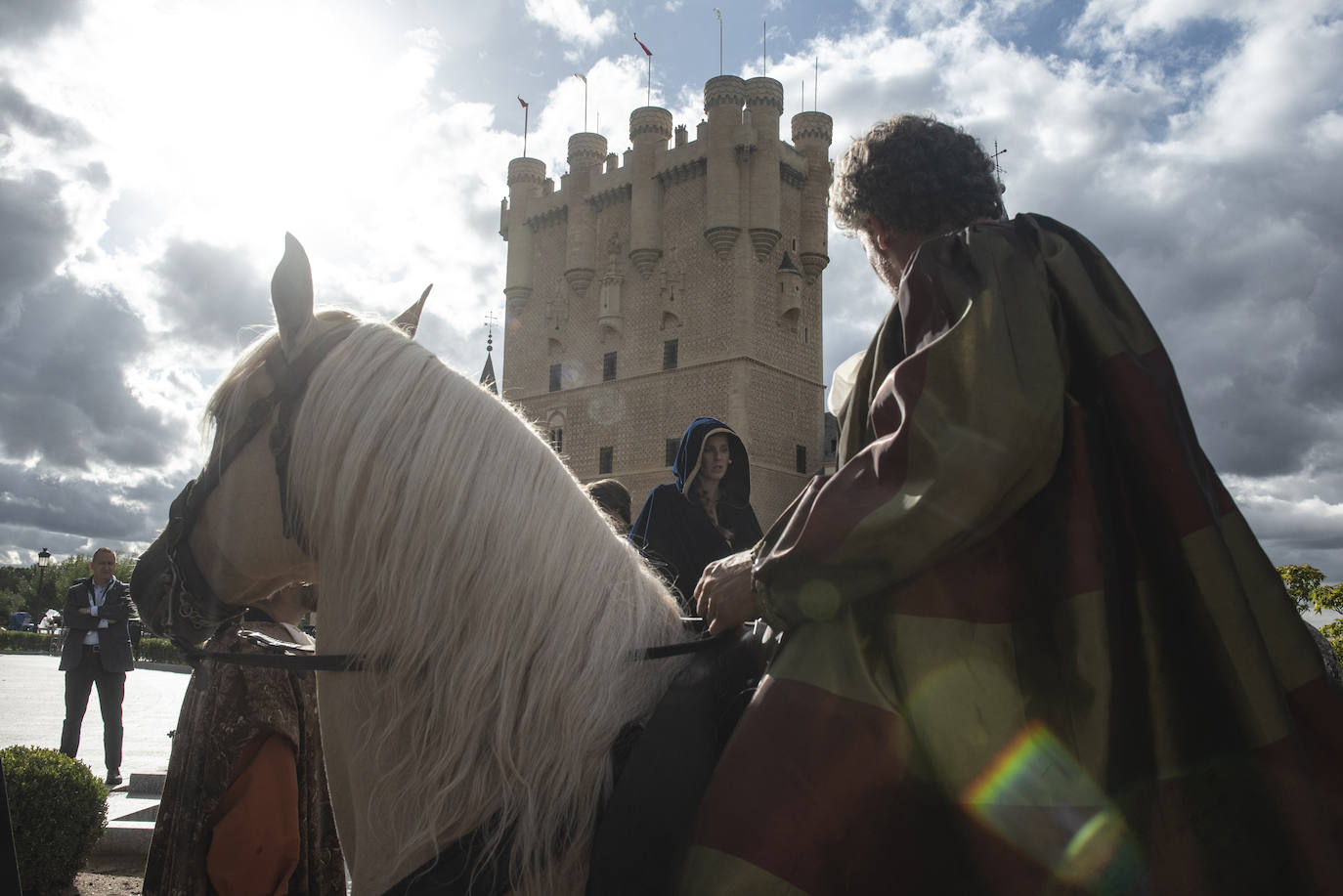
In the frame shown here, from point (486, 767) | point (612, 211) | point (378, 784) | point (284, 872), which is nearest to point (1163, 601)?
point (486, 767)

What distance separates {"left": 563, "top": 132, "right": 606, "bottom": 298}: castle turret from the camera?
106ft

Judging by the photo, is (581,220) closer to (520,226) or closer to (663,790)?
(520,226)

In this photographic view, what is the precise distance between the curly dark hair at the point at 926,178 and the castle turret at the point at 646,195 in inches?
1186

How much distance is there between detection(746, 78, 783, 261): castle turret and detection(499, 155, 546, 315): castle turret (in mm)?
9814

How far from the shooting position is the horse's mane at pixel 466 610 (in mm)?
1311

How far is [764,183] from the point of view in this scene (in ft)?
96.0

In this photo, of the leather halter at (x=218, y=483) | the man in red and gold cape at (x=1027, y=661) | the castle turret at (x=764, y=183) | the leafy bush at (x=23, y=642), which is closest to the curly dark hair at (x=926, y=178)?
the man in red and gold cape at (x=1027, y=661)

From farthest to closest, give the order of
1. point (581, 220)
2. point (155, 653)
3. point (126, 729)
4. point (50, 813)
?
point (581, 220) → point (155, 653) → point (126, 729) → point (50, 813)

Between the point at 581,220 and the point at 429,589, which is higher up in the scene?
the point at 581,220

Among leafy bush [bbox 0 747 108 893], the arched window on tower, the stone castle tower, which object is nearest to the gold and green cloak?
leafy bush [bbox 0 747 108 893]

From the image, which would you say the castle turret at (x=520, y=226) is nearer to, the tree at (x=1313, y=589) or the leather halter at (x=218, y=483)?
the tree at (x=1313, y=589)

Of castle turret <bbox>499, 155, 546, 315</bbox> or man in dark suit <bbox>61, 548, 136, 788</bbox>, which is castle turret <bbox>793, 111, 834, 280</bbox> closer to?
castle turret <bbox>499, 155, 546, 315</bbox>

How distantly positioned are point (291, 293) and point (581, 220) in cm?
3224

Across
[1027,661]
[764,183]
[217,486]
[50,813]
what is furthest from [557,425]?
[1027,661]
